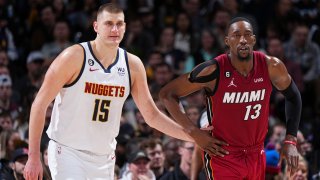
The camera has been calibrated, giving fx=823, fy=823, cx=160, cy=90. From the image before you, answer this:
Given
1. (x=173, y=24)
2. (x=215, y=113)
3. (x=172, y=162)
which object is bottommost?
(x=172, y=162)

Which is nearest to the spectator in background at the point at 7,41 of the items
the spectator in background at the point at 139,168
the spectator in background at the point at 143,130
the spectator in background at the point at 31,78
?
the spectator in background at the point at 31,78

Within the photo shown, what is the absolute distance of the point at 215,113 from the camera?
7.61 meters

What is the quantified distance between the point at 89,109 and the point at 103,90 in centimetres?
20

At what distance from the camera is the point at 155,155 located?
33.9 feet

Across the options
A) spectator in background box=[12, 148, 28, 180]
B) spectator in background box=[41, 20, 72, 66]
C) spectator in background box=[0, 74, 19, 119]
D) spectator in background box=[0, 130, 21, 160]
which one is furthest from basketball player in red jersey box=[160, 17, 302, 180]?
spectator in background box=[41, 20, 72, 66]

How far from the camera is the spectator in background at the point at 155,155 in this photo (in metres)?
10.3

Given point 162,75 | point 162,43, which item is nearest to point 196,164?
point 162,75

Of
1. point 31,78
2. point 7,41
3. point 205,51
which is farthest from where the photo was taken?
point 205,51

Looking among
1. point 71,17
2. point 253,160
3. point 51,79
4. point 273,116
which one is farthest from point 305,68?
point 51,79

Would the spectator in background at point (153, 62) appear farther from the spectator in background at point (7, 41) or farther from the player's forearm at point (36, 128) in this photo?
the player's forearm at point (36, 128)

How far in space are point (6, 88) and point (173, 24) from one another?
12.9ft

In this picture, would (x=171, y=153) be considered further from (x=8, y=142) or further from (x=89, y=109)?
(x=89, y=109)

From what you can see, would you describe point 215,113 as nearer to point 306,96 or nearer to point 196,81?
point 196,81

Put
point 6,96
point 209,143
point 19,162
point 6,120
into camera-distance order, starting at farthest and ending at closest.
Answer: point 6,96 → point 6,120 → point 19,162 → point 209,143
